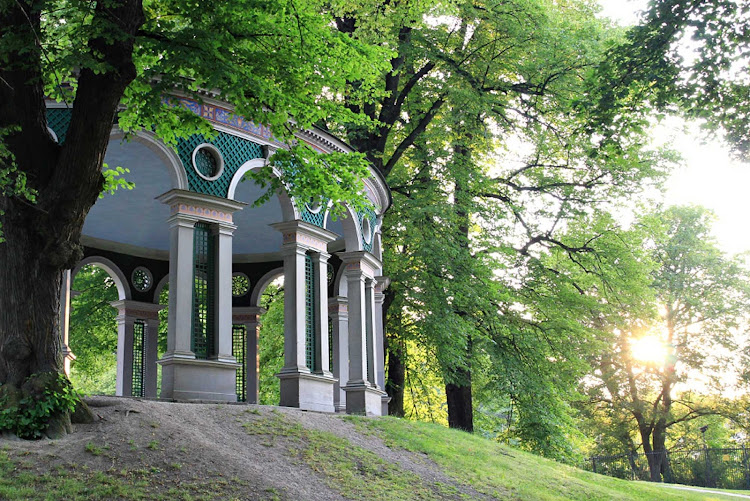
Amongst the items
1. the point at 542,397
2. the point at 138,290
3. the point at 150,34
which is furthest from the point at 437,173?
the point at 150,34

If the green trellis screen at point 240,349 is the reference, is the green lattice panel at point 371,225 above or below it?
above

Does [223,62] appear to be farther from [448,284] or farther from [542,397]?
[542,397]

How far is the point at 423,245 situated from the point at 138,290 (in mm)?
7253

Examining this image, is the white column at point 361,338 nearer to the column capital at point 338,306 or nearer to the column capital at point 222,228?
the column capital at point 338,306

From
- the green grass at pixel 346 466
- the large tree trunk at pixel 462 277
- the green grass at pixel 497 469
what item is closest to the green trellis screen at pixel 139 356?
the large tree trunk at pixel 462 277

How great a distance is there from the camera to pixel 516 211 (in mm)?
22547

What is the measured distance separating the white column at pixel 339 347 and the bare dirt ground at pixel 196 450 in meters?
7.05

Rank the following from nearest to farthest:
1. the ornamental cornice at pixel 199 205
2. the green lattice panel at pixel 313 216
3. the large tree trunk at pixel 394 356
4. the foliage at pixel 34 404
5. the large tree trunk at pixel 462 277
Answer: the foliage at pixel 34 404, the ornamental cornice at pixel 199 205, the green lattice panel at pixel 313 216, the large tree trunk at pixel 462 277, the large tree trunk at pixel 394 356

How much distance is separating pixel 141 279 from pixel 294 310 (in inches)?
292

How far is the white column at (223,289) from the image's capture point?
13266 millimetres

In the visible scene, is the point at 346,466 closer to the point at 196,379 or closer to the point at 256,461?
the point at 256,461

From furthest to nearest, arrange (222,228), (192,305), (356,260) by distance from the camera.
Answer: (356,260) < (222,228) < (192,305)

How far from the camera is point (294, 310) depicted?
1439 centimetres

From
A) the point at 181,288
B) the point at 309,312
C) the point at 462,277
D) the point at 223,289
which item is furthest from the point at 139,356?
the point at 462,277
